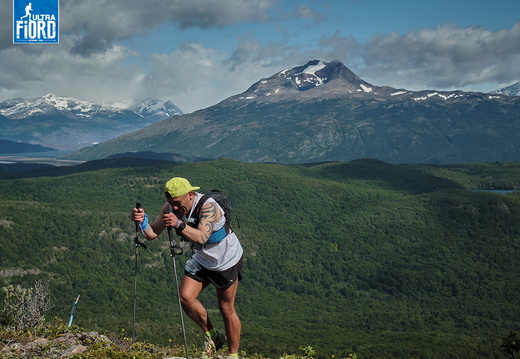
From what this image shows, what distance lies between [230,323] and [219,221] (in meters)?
3.85

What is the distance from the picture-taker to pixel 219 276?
16.4m

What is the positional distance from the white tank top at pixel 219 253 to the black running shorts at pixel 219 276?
202 millimetres

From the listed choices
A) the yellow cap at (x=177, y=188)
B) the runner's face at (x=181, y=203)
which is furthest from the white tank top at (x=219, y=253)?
the yellow cap at (x=177, y=188)

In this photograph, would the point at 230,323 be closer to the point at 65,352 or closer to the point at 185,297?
the point at 185,297

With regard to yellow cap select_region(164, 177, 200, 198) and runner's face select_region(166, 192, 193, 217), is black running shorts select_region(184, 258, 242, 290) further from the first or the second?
yellow cap select_region(164, 177, 200, 198)

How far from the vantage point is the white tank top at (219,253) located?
15.9 meters

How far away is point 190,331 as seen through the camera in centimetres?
13025

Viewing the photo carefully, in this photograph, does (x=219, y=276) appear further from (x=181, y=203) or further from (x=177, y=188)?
(x=177, y=188)

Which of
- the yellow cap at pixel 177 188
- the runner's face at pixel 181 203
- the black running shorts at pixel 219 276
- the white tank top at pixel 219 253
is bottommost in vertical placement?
→ the black running shorts at pixel 219 276

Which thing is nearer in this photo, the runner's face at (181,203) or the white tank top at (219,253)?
the runner's face at (181,203)

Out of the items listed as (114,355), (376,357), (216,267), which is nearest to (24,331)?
(114,355)

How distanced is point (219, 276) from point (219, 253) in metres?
0.83

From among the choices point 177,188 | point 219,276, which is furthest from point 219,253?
point 177,188

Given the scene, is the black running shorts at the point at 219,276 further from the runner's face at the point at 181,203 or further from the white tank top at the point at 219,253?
the runner's face at the point at 181,203
